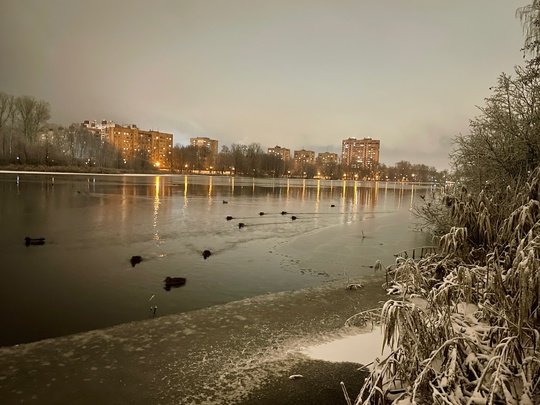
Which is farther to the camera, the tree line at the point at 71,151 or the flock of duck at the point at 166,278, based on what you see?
the tree line at the point at 71,151

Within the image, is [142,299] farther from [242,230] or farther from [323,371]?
[242,230]

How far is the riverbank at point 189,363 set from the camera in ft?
16.8

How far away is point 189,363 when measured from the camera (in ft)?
19.6

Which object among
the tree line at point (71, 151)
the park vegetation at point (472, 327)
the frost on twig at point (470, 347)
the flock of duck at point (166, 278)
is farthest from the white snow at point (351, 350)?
the tree line at point (71, 151)

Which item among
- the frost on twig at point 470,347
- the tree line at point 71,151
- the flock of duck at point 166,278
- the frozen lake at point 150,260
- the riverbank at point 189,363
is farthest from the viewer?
the tree line at point 71,151

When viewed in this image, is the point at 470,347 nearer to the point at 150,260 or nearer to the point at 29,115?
the point at 150,260

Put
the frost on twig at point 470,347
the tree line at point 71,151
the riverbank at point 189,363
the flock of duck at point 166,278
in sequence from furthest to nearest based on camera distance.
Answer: the tree line at point 71,151 → the flock of duck at point 166,278 → the riverbank at point 189,363 → the frost on twig at point 470,347

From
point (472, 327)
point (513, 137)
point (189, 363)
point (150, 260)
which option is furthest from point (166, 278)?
point (513, 137)

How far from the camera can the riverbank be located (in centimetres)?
513

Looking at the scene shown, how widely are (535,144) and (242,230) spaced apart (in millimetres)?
15448

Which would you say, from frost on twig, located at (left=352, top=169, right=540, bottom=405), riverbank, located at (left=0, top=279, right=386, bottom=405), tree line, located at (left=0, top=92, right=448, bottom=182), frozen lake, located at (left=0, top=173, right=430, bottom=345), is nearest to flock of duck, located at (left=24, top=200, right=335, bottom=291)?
frozen lake, located at (left=0, top=173, right=430, bottom=345)

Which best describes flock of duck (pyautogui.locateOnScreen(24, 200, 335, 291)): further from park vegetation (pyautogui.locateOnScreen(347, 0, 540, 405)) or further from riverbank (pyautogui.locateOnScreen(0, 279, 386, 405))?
park vegetation (pyautogui.locateOnScreen(347, 0, 540, 405))

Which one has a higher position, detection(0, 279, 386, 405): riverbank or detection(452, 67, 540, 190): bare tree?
detection(452, 67, 540, 190): bare tree

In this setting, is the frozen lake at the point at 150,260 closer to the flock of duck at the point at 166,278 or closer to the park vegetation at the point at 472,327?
the flock of duck at the point at 166,278
